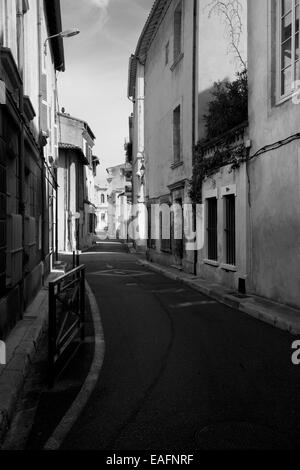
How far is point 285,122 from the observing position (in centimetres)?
861

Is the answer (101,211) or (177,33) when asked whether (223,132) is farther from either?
(101,211)

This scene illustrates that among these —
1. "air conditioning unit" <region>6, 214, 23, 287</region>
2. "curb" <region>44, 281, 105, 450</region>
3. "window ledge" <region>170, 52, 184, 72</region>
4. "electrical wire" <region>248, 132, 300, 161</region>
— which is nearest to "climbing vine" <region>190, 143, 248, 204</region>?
"electrical wire" <region>248, 132, 300, 161</region>

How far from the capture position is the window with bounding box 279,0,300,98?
857 centimetres

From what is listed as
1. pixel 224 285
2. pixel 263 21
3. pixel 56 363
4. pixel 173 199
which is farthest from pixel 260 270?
pixel 173 199

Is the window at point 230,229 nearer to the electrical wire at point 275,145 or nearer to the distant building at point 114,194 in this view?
the electrical wire at point 275,145

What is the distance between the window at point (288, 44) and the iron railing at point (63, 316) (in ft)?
17.1

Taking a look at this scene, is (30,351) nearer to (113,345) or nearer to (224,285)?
(113,345)

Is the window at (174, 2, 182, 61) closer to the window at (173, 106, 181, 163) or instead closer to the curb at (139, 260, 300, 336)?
the window at (173, 106, 181, 163)

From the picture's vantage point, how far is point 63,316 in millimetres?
5449

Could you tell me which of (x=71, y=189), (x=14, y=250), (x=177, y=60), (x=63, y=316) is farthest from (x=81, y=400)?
(x=71, y=189)

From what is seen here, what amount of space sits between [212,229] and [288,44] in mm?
5586

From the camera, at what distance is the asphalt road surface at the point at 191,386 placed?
3.54 meters

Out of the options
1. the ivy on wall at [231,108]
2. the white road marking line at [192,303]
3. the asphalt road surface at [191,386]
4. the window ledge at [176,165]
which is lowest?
the asphalt road surface at [191,386]

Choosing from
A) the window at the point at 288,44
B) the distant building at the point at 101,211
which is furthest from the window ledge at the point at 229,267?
the distant building at the point at 101,211
